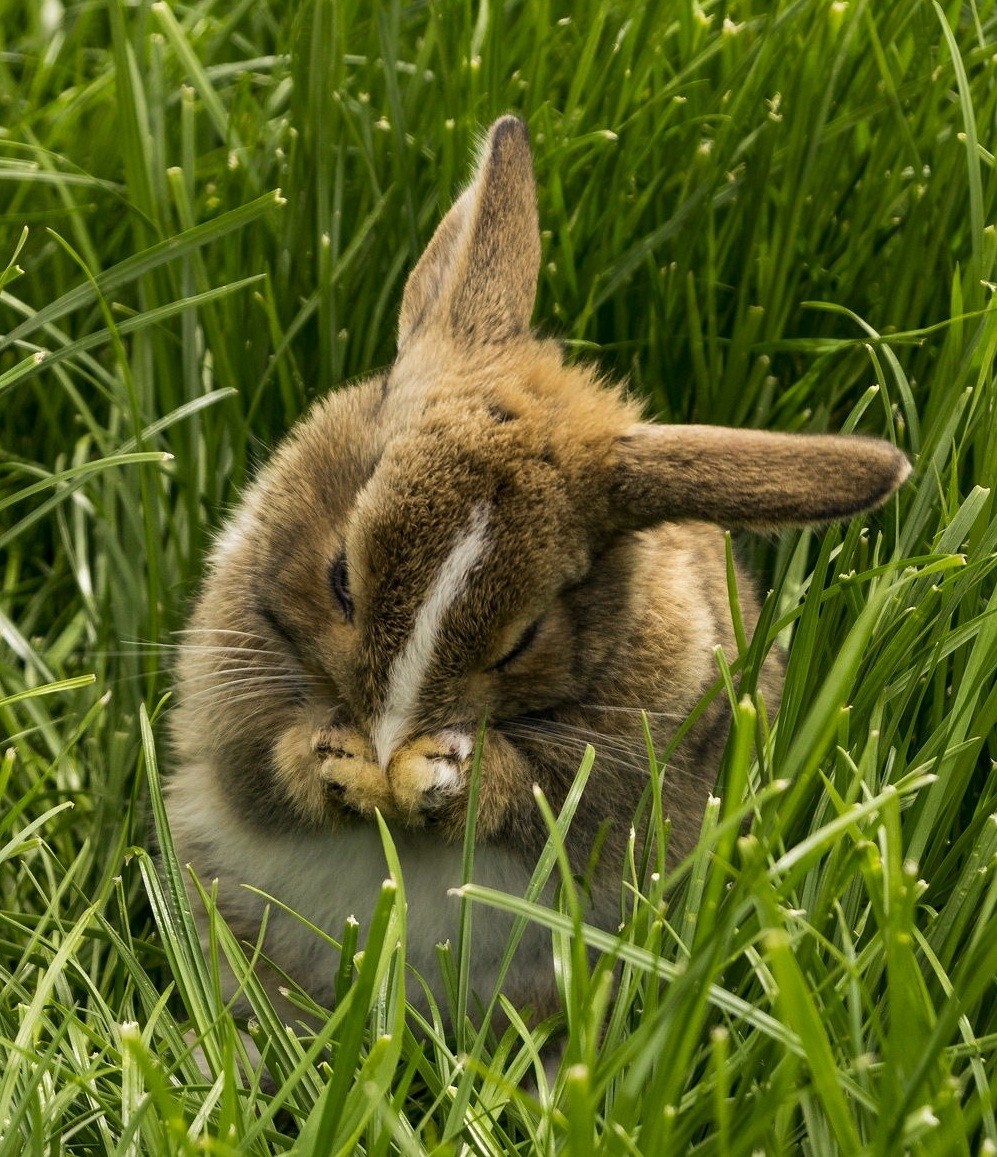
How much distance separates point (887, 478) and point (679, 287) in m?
1.59

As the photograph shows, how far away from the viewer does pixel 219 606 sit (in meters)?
3.23

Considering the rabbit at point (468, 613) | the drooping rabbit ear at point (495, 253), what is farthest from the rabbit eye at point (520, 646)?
the drooping rabbit ear at point (495, 253)

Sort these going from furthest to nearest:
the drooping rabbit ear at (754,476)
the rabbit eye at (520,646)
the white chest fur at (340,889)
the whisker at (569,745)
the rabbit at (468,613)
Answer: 1. the white chest fur at (340,889)
2. the whisker at (569,745)
3. the rabbit eye at (520,646)
4. the rabbit at (468,613)
5. the drooping rabbit ear at (754,476)

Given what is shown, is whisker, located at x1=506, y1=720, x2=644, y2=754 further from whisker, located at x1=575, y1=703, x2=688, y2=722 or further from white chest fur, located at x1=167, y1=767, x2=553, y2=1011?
white chest fur, located at x1=167, y1=767, x2=553, y2=1011

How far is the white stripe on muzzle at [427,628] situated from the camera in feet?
8.55

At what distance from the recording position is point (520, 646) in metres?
2.76

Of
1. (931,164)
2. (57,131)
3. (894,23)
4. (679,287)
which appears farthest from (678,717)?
(57,131)

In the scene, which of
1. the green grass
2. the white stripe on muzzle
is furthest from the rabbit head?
the green grass

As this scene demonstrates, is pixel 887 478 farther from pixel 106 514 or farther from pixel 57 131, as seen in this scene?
pixel 57 131

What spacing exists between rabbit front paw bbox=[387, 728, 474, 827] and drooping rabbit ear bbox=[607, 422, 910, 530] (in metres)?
0.53

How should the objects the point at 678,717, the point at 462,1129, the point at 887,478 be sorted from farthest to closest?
the point at 678,717, the point at 887,478, the point at 462,1129

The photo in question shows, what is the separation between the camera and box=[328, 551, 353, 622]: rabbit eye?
109 inches

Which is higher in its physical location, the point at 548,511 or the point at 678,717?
the point at 548,511

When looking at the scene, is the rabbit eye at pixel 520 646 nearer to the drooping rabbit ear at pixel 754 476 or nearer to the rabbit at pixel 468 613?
the rabbit at pixel 468 613
